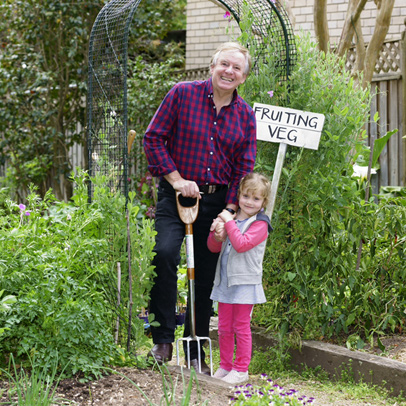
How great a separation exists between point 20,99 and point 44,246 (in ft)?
17.8

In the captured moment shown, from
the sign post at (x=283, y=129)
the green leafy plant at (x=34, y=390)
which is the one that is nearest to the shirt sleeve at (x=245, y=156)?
the sign post at (x=283, y=129)

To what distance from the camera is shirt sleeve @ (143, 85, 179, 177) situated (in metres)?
3.37

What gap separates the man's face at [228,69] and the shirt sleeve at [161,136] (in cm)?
26

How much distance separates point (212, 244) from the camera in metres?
3.49

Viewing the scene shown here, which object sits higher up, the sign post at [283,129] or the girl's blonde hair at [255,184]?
the sign post at [283,129]

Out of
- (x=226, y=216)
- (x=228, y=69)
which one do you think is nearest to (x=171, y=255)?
(x=226, y=216)

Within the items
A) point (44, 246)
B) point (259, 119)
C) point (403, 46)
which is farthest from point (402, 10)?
point (44, 246)

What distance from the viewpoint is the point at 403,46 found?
715 centimetres

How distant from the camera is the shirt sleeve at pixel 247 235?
10.9 feet

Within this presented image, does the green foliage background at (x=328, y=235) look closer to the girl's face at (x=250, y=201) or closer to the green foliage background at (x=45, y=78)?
the girl's face at (x=250, y=201)

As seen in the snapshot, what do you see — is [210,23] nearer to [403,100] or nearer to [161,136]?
[403,100]

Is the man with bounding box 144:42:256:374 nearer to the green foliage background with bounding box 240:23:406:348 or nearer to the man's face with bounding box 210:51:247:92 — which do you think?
the man's face with bounding box 210:51:247:92

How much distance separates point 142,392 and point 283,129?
197cm

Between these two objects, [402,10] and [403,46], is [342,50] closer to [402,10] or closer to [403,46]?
[403,46]
